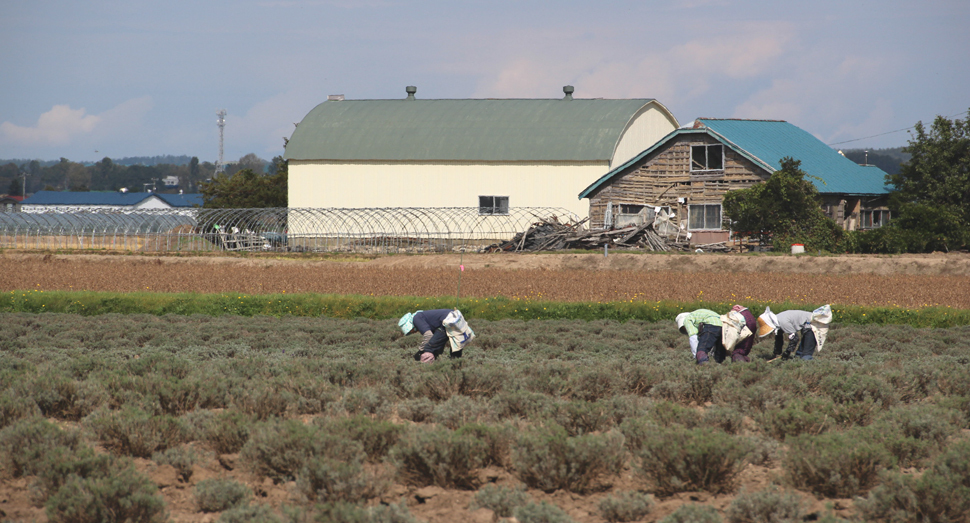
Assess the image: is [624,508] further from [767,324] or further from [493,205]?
[493,205]

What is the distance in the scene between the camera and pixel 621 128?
42562mm

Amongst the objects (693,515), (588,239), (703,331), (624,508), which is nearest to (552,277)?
(588,239)

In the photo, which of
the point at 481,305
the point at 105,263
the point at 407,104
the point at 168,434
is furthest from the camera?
the point at 407,104

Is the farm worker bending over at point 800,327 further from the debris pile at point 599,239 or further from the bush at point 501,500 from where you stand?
the debris pile at point 599,239

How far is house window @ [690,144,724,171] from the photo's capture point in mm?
36250

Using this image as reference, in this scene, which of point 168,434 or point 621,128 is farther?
point 621,128

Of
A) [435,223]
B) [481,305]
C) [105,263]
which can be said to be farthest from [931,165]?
[105,263]

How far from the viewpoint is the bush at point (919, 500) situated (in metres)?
6.71

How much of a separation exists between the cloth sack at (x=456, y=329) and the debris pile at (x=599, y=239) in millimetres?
23089

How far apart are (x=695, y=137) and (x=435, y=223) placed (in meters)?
13.4

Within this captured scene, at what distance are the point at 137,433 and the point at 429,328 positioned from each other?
13.4 feet

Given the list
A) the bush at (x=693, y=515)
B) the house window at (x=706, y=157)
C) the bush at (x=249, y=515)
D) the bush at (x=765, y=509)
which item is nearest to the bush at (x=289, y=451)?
the bush at (x=249, y=515)

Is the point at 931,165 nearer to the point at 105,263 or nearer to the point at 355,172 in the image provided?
the point at 355,172

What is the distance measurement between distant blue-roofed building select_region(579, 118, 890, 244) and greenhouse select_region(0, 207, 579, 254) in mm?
3015
